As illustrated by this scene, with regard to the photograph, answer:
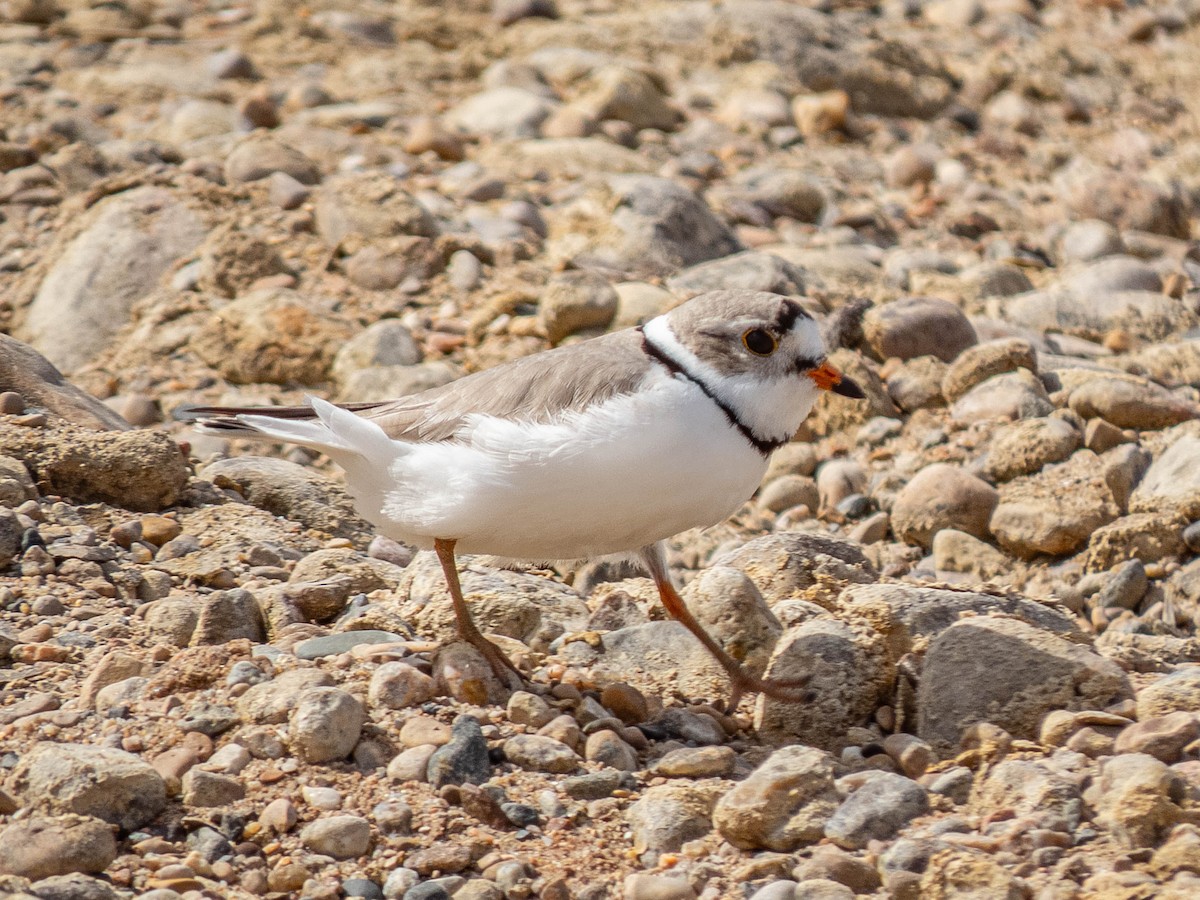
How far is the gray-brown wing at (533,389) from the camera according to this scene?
470 cm

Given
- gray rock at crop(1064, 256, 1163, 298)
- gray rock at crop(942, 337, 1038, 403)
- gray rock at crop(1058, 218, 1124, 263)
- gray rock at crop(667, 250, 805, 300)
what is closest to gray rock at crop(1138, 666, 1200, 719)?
gray rock at crop(942, 337, 1038, 403)

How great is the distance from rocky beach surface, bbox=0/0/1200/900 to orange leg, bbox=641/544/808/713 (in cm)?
5

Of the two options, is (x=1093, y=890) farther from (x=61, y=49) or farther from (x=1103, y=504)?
(x=61, y=49)

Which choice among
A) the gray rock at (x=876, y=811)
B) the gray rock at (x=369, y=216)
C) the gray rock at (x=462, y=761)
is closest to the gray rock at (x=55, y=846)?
the gray rock at (x=462, y=761)

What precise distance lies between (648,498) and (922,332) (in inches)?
155

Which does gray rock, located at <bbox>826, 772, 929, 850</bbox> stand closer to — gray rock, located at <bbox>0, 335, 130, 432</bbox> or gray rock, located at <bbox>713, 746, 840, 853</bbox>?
gray rock, located at <bbox>713, 746, 840, 853</bbox>

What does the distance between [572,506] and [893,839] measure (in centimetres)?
139

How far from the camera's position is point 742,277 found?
8.60 meters

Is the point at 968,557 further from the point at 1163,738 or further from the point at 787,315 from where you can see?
the point at 1163,738

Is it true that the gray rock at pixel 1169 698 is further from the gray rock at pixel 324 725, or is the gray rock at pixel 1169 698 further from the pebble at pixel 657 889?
the gray rock at pixel 324 725

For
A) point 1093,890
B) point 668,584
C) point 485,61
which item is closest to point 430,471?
point 668,584

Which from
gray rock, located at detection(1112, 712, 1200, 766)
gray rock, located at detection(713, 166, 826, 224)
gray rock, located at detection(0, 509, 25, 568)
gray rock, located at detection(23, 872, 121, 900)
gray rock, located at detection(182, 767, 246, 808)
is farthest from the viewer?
gray rock, located at detection(713, 166, 826, 224)

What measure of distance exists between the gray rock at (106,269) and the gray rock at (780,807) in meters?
6.01

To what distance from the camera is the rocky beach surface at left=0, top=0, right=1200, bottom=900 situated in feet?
12.8
